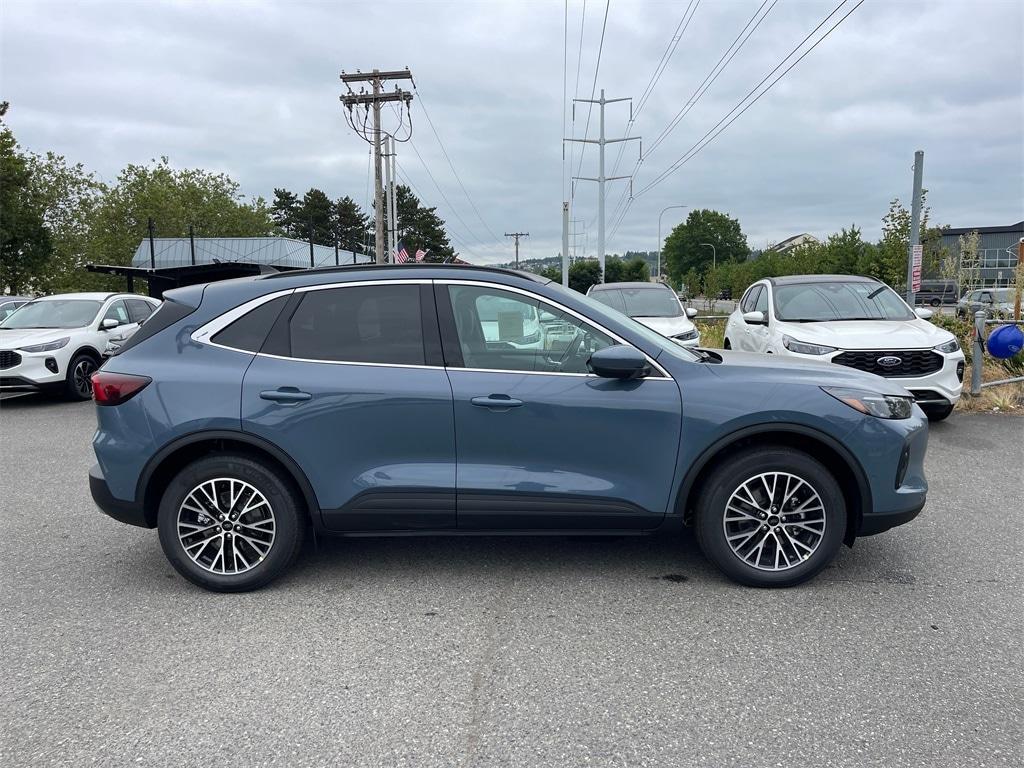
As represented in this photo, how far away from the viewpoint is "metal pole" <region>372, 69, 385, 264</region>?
2928 centimetres

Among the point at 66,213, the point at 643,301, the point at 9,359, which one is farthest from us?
the point at 66,213

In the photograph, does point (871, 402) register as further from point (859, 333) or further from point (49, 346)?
point (49, 346)

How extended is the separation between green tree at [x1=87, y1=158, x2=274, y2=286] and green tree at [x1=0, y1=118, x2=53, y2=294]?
914 cm

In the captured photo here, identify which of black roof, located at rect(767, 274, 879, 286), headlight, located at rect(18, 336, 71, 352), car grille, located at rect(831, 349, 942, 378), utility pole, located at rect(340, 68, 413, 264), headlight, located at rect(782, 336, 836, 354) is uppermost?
utility pole, located at rect(340, 68, 413, 264)

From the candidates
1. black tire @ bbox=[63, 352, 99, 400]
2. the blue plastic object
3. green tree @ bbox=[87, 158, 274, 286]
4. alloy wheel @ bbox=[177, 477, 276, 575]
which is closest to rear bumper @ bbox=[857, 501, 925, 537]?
alloy wheel @ bbox=[177, 477, 276, 575]

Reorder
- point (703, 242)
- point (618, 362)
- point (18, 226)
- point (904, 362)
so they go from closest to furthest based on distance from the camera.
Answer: point (618, 362) → point (904, 362) → point (18, 226) → point (703, 242)

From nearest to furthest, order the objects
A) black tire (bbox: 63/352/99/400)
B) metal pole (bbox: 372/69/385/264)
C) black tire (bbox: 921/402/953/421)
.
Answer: black tire (bbox: 921/402/953/421) < black tire (bbox: 63/352/99/400) < metal pole (bbox: 372/69/385/264)

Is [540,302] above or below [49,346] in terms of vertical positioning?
above

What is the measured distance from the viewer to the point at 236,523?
3.80 m

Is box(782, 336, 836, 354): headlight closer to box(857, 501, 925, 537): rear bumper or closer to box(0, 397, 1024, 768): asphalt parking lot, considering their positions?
box(0, 397, 1024, 768): asphalt parking lot

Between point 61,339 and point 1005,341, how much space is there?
42.2ft

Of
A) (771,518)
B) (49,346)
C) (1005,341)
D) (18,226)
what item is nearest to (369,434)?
(771,518)

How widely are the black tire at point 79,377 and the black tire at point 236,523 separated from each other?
8.37 metres

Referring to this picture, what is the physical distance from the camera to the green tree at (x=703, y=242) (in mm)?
108438
